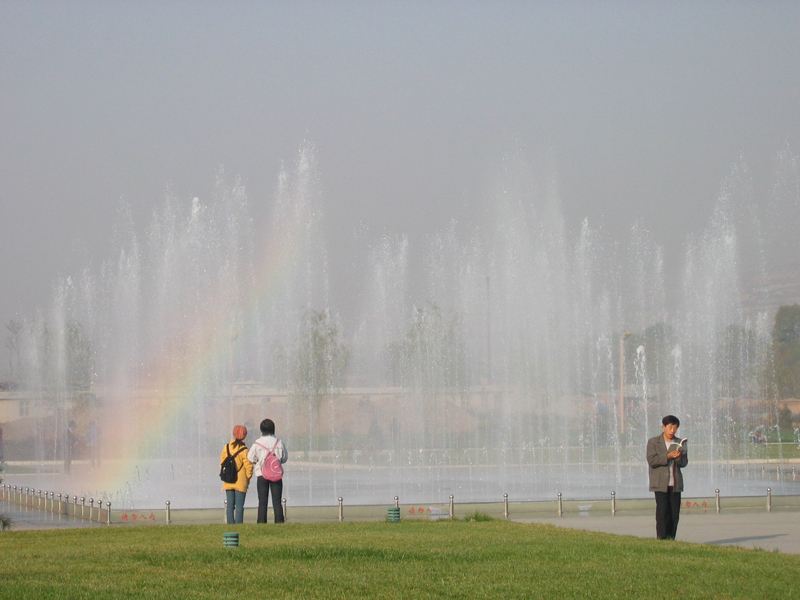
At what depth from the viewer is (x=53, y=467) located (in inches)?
1432

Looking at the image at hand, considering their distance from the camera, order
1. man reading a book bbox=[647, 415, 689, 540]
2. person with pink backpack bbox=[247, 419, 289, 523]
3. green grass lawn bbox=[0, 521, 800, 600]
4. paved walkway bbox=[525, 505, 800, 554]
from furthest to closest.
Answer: person with pink backpack bbox=[247, 419, 289, 523], paved walkway bbox=[525, 505, 800, 554], man reading a book bbox=[647, 415, 689, 540], green grass lawn bbox=[0, 521, 800, 600]

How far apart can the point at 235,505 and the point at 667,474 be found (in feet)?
18.1

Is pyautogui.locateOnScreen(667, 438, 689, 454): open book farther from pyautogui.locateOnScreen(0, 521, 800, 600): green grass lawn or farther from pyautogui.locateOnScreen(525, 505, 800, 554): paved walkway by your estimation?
pyautogui.locateOnScreen(525, 505, 800, 554): paved walkway

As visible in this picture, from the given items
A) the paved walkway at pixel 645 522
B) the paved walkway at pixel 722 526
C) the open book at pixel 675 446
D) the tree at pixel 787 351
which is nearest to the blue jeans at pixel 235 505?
the paved walkway at pixel 645 522

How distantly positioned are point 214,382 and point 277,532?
80.1 ft

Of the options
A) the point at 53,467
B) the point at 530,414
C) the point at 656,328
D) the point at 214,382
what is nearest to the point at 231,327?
the point at 214,382

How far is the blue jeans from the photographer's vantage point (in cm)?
1341

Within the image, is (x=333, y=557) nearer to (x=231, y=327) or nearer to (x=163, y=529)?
(x=163, y=529)

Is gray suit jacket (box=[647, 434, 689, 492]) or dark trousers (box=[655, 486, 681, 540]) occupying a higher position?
gray suit jacket (box=[647, 434, 689, 492])

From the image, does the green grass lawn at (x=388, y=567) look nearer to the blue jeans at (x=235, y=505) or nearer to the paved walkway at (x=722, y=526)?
the blue jeans at (x=235, y=505)

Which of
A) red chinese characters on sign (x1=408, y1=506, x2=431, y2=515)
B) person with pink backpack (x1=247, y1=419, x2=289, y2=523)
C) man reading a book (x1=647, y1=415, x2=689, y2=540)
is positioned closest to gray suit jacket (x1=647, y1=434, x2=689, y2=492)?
man reading a book (x1=647, y1=415, x2=689, y2=540)

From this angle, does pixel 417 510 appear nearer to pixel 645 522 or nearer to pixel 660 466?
pixel 645 522

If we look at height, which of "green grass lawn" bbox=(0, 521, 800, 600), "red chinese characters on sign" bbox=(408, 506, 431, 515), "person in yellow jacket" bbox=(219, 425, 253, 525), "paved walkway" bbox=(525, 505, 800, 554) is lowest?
"paved walkway" bbox=(525, 505, 800, 554)

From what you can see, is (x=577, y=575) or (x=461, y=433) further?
(x=461, y=433)
